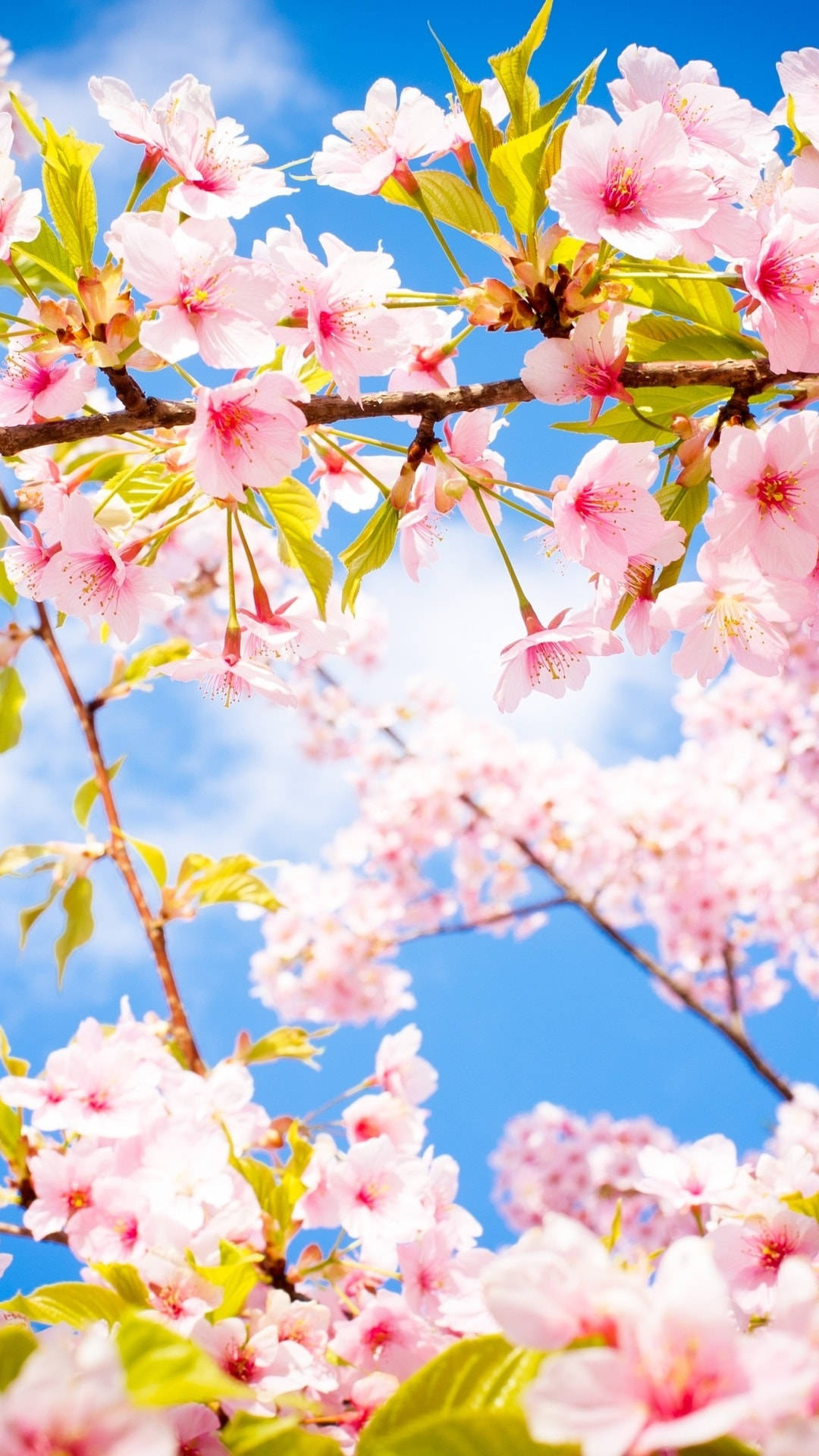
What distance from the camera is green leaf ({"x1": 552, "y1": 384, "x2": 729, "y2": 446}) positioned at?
1.28m

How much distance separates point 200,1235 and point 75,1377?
0.77 meters

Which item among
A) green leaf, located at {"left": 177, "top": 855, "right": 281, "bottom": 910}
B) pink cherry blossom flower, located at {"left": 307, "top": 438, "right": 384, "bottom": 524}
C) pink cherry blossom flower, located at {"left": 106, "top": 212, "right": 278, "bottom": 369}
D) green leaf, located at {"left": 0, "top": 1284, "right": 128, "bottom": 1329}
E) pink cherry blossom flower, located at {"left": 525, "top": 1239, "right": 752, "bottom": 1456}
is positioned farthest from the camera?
green leaf, located at {"left": 177, "top": 855, "right": 281, "bottom": 910}

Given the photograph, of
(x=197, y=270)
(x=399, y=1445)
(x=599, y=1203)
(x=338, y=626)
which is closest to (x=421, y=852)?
(x=599, y=1203)

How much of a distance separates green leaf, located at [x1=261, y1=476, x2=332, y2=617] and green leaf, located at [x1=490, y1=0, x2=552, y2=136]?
553 mm

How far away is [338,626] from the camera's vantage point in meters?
1.48

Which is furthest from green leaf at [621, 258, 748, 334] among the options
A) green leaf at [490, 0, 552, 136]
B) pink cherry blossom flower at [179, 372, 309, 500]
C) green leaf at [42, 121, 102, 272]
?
green leaf at [42, 121, 102, 272]

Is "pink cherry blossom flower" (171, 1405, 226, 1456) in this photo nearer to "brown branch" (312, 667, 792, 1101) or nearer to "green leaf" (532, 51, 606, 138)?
"green leaf" (532, 51, 606, 138)

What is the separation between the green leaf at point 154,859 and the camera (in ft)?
6.98

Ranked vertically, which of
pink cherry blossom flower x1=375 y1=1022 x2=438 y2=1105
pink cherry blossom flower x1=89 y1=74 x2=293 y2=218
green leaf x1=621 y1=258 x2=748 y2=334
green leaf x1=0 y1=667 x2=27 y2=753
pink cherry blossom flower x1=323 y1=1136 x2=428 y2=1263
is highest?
green leaf x1=0 y1=667 x2=27 y2=753

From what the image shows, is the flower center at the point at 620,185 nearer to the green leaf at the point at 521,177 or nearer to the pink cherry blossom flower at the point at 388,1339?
the green leaf at the point at 521,177

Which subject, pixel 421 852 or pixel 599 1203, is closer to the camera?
pixel 599 1203

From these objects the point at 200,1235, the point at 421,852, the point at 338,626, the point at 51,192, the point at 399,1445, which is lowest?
the point at 399,1445

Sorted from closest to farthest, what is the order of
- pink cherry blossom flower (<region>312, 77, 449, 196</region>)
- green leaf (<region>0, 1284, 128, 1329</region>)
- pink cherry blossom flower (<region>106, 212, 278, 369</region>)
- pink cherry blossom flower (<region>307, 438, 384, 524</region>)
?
green leaf (<region>0, 1284, 128, 1329</region>) → pink cherry blossom flower (<region>106, 212, 278, 369</region>) → pink cherry blossom flower (<region>312, 77, 449, 196</region>) → pink cherry blossom flower (<region>307, 438, 384, 524</region>)

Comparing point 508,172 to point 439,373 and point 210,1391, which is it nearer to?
point 439,373
